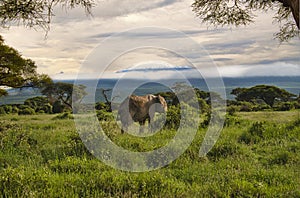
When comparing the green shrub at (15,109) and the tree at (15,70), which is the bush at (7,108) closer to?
the green shrub at (15,109)

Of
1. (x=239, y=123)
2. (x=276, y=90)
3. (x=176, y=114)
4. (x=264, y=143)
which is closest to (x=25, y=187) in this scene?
(x=264, y=143)

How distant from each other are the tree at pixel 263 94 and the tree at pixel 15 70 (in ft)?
67.3

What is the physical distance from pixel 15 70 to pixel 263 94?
25.3 m

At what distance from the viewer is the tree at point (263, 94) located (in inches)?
1420

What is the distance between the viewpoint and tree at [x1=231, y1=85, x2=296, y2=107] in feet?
118

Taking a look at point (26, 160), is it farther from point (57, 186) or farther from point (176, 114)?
point (176, 114)

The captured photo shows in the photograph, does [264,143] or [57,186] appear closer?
[57,186]

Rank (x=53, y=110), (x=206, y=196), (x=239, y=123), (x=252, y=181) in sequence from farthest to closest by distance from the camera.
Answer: (x=53, y=110)
(x=239, y=123)
(x=252, y=181)
(x=206, y=196)

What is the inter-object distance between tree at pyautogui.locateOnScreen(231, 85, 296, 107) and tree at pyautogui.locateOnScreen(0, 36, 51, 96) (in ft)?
67.3

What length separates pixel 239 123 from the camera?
1480cm

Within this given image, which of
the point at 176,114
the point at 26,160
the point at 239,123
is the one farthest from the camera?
the point at 239,123

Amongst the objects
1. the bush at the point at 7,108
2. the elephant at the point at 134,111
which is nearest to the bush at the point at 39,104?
the bush at the point at 7,108

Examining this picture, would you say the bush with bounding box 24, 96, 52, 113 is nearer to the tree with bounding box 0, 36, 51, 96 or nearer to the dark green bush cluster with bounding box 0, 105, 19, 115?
the dark green bush cluster with bounding box 0, 105, 19, 115

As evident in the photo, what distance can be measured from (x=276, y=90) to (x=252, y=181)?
34.4 m
